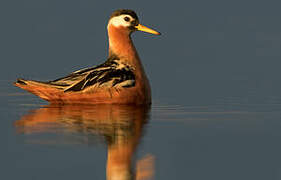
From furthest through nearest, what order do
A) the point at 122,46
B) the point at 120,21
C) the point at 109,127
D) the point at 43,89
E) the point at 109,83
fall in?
the point at 120,21
the point at 122,46
the point at 43,89
the point at 109,83
the point at 109,127

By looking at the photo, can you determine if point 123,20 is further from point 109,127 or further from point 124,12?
point 109,127

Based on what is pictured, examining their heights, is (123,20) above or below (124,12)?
below

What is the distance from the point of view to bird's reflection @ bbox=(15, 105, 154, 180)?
8.63 m

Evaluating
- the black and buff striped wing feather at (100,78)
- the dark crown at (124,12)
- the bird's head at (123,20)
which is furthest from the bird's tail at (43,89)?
the dark crown at (124,12)

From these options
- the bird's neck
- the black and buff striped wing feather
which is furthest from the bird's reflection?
the bird's neck

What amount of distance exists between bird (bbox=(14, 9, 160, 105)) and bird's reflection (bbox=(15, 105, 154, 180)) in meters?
0.34

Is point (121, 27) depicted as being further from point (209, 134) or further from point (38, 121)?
point (209, 134)

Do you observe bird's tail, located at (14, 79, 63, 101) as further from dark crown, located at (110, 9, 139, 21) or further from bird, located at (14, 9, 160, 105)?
dark crown, located at (110, 9, 139, 21)

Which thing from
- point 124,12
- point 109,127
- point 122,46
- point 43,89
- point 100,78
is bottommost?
point 109,127

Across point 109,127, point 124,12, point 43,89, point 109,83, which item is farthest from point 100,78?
point 109,127

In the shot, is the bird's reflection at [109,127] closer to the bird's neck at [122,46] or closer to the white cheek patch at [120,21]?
the bird's neck at [122,46]

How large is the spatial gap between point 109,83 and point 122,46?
4.85 feet

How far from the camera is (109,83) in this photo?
15.2m

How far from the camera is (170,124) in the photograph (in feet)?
41.1
